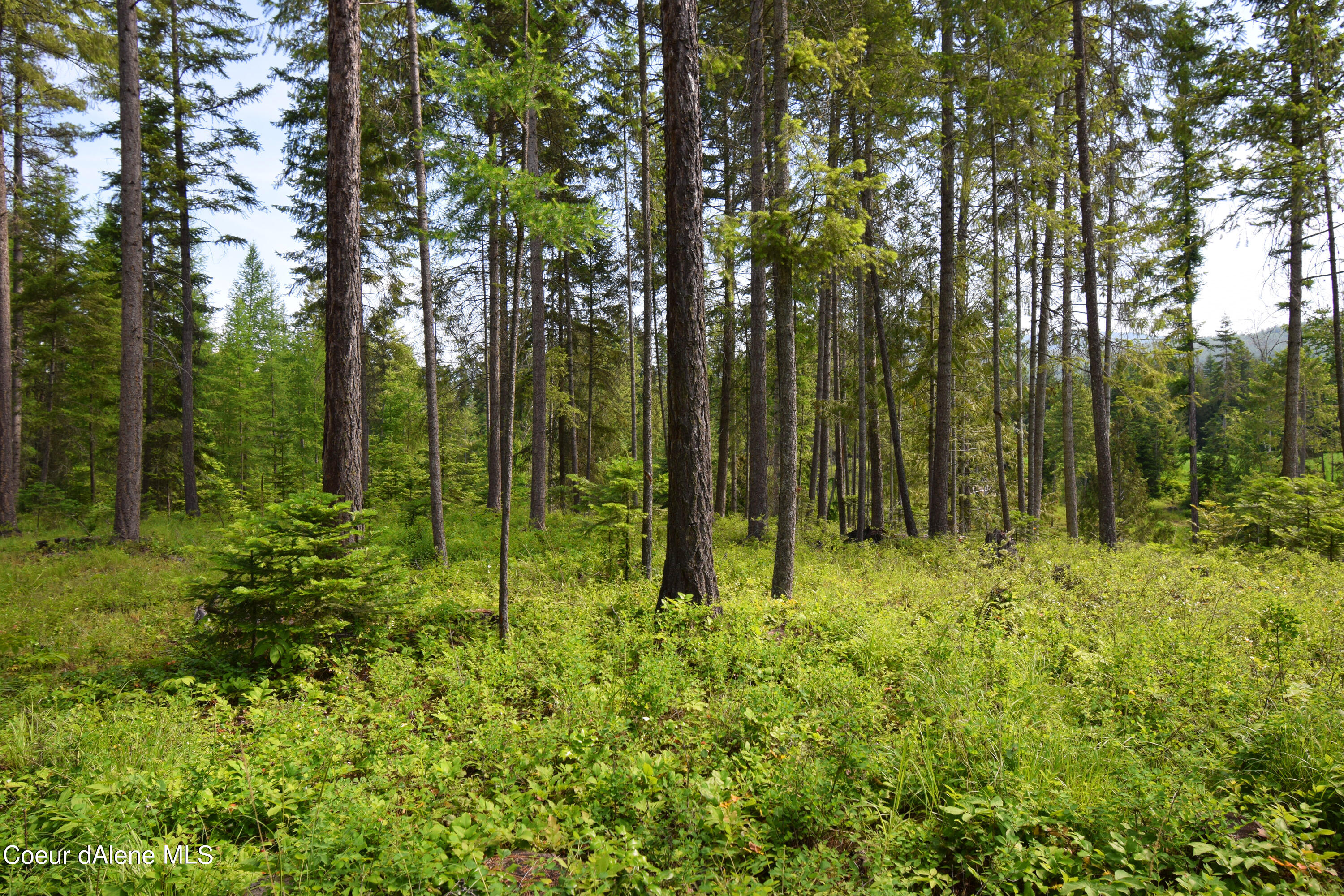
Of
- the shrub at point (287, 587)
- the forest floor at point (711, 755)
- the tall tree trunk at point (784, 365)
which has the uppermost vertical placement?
the tall tree trunk at point (784, 365)

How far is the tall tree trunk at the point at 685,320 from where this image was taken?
6.18 metres

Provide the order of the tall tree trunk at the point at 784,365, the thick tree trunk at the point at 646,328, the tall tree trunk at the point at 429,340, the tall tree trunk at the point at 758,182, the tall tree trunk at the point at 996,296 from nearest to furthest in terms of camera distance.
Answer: the tall tree trunk at the point at 784,365 → the thick tree trunk at the point at 646,328 → the tall tree trunk at the point at 758,182 → the tall tree trunk at the point at 429,340 → the tall tree trunk at the point at 996,296

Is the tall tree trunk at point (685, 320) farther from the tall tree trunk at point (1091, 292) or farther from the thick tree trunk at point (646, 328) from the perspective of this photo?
the tall tree trunk at point (1091, 292)

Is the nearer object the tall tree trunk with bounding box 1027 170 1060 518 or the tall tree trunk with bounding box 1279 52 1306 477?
the tall tree trunk with bounding box 1279 52 1306 477

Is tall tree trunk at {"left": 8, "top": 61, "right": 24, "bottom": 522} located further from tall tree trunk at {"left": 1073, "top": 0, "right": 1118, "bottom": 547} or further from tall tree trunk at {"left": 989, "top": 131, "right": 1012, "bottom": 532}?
tall tree trunk at {"left": 1073, "top": 0, "right": 1118, "bottom": 547}

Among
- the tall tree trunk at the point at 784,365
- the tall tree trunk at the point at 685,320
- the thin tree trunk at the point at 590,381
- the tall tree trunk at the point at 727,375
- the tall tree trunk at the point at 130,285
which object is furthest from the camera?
the thin tree trunk at the point at 590,381

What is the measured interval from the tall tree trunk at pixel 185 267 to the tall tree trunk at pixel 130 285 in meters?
5.30

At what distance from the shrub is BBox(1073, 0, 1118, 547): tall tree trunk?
13.5m

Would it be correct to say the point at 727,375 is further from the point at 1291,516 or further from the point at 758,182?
the point at 1291,516

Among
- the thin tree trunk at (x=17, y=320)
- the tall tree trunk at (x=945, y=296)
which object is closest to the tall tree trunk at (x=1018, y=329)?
the tall tree trunk at (x=945, y=296)

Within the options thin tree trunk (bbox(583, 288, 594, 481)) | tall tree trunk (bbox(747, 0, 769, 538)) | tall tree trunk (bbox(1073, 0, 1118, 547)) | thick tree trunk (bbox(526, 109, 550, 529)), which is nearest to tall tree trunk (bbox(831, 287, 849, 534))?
tall tree trunk (bbox(747, 0, 769, 538))

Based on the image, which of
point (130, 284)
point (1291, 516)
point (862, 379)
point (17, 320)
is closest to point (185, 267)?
point (130, 284)

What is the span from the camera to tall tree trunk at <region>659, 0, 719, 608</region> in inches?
243

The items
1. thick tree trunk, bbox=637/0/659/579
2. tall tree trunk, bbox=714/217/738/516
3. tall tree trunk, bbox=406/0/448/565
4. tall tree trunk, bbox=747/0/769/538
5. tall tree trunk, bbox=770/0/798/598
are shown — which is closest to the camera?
tall tree trunk, bbox=770/0/798/598
